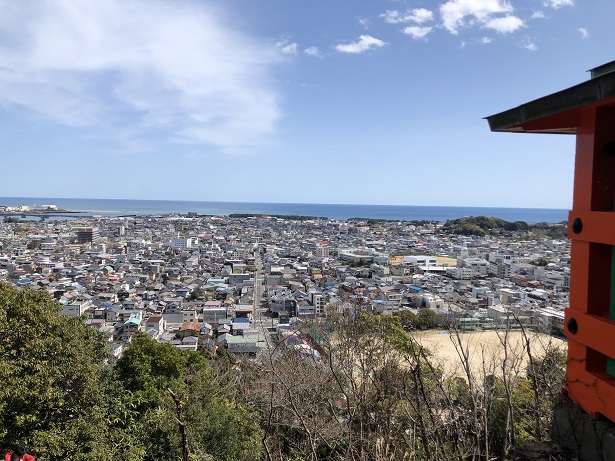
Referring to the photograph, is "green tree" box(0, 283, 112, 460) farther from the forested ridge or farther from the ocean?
the ocean

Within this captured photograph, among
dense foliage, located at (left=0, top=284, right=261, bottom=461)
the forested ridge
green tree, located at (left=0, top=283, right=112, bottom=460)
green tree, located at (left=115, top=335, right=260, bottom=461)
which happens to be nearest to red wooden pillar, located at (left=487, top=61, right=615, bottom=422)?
the forested ridge

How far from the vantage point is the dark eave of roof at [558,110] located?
1.06 meters

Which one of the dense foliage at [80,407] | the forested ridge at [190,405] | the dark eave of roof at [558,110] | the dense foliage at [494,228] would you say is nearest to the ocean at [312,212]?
the dense foliage at [494,228]

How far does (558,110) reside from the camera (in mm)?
1226

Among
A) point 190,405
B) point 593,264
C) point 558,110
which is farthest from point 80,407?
point 558,110

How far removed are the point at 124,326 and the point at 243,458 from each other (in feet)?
47.9

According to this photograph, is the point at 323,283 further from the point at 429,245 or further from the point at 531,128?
the point at 531,128

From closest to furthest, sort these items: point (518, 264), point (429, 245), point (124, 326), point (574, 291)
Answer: point (574, 291)
point (124, 326)
point (518, 264)
point (429, 245)

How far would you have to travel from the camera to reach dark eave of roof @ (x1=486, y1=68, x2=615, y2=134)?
1059mm

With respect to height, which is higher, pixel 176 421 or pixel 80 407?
pixel 80 407

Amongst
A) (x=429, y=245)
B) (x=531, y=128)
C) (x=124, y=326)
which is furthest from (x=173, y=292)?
(x=429, y=245)

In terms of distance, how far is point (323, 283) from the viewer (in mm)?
26609

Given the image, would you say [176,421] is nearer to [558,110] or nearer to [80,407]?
[80,407]

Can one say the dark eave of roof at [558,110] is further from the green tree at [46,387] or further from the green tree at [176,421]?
the green tree at [46,387]
